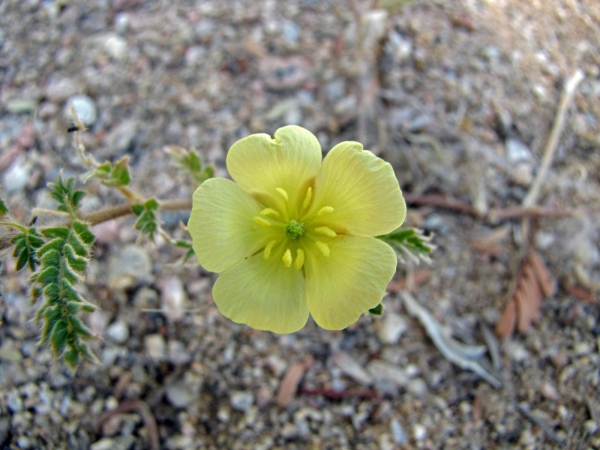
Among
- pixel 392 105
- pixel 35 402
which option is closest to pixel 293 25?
pixel 392 105

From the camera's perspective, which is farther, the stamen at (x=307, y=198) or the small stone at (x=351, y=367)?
the small stone at (x=351, y=367)

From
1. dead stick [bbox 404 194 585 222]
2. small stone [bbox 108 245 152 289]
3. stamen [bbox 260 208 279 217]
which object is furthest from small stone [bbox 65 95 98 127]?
dead stick [bbox 404 194 585 222]

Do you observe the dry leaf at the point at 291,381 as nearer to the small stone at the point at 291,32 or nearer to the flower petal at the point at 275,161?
the flower petal at the point at 275,161

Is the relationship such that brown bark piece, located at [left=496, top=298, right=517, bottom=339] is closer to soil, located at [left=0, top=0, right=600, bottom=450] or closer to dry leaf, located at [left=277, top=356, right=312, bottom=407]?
soil, located at [left=0, top=0, right=600, bottom=450]

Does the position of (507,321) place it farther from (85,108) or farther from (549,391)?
(85,108)

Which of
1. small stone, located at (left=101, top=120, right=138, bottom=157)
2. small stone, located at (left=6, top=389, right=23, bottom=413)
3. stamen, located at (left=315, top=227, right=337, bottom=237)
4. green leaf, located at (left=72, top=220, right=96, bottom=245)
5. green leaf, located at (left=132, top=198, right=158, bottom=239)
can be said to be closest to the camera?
stamen, located at (left=315, top=227, right=337, bottom=237)

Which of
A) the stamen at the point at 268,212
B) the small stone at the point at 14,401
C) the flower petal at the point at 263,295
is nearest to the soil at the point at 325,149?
the small stone at the point at 14,401

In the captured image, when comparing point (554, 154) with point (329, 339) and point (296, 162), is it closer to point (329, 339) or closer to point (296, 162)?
point (329, 339)
